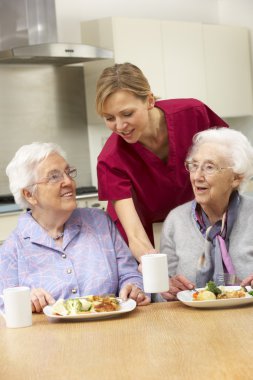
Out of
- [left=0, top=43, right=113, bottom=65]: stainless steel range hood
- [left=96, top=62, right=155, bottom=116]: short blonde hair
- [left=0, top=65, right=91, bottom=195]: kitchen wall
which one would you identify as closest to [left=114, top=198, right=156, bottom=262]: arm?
[left=96, top=62, right=155, bottom=116]: short blonde hair

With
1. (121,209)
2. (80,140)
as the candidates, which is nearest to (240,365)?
(121,209)

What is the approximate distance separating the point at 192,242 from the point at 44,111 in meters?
3.24

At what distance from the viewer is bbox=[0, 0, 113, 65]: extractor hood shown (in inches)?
212

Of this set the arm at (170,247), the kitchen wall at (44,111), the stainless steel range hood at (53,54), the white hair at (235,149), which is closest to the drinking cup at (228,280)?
the arm at (170,247)

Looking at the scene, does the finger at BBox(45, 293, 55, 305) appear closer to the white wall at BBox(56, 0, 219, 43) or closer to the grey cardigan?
the grey cardigan

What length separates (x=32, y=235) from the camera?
2.70 m

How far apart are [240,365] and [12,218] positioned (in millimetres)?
3326

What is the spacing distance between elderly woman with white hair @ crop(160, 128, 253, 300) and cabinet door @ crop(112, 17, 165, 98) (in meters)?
2.91

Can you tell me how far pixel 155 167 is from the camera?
10.1 feet

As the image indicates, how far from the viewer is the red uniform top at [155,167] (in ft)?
9.96

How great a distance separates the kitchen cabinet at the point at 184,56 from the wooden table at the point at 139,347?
3610mm

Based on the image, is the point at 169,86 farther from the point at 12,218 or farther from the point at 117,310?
the point at 117,310

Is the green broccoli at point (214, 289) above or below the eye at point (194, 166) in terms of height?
below

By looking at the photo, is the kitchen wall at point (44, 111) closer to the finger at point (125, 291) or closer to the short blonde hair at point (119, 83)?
the short blonde hair at point (119, 83)
